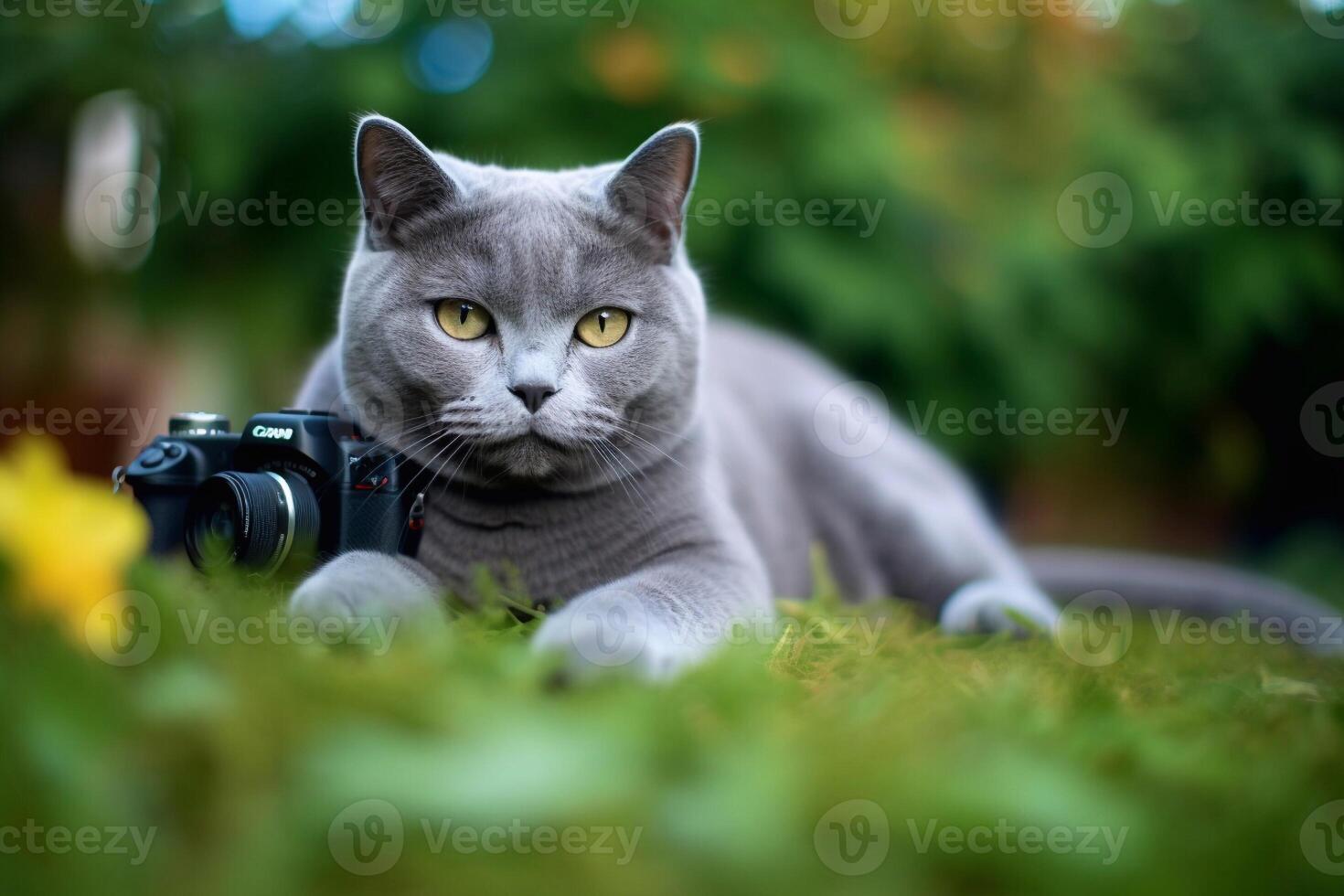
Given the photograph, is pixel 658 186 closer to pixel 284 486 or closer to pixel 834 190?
pixel 284 486

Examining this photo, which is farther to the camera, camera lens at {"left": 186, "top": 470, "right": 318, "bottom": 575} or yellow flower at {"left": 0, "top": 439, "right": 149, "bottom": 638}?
camera lens at {"left": 186, "top": 470, "right": 318, "bottom": 575}

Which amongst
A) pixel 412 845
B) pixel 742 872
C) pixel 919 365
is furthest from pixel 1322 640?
pixel 412 845

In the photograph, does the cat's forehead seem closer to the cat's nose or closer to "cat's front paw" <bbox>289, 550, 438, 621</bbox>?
the cat's nose

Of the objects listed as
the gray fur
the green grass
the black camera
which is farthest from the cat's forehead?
the green grass

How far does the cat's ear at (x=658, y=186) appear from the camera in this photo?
1301mm

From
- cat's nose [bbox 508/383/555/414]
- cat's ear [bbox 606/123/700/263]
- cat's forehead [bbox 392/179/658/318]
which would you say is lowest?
cat's nose [bbox 508/383/555/414]

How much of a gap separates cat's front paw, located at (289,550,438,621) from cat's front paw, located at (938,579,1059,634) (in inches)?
33.3

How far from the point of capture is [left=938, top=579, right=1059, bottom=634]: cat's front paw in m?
1.56

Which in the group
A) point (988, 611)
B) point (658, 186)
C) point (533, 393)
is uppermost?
point (658, 186)

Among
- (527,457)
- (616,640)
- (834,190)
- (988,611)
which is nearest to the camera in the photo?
(616,640)

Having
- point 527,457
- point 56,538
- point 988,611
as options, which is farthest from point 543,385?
point 988,611

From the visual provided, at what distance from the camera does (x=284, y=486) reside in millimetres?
1131

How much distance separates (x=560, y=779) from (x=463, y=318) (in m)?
A: 0.80

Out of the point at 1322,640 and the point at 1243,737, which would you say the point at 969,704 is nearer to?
the point at 1243,737
